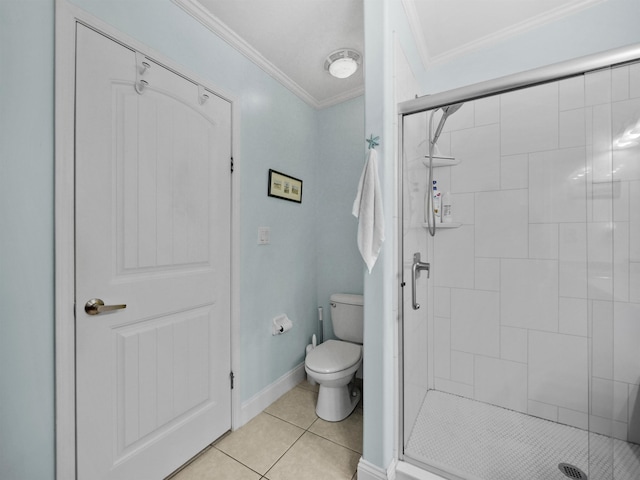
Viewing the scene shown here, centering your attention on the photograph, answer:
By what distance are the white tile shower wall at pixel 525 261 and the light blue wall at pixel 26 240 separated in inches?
79.7

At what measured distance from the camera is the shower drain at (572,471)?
49.1 inches

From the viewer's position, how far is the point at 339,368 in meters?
1.67

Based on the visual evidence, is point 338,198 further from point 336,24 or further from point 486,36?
point 486,36

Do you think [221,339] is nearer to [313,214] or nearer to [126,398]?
[126,398]

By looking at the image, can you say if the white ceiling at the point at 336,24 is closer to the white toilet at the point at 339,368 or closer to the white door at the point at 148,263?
the white door at the point at 148,263

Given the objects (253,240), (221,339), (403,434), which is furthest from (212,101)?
(403,434)

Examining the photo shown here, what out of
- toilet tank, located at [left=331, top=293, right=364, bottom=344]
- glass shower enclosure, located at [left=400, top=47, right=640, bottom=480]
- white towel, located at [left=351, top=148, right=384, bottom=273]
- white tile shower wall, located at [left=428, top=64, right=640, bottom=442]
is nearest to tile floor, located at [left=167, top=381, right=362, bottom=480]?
glass shower enclosure, located at [left=400, top=47, right=640, bottom=480]

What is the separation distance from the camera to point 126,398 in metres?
1.19

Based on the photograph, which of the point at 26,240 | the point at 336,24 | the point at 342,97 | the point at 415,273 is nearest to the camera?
the point at 26,240

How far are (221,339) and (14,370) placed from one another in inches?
33.0

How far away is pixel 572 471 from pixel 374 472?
95cm

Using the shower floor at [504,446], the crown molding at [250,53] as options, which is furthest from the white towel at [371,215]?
the crown molding at [250,53]

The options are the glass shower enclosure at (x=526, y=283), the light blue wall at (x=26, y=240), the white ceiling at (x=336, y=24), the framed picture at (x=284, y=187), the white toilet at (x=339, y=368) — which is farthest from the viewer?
the framed picture at (x=284, y=187)

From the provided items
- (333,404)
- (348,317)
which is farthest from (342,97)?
(333,404)
